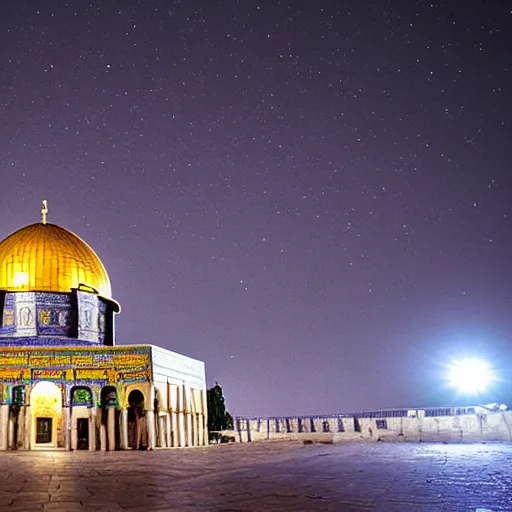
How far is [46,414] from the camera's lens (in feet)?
83.6

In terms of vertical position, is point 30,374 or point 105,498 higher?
point 30,374

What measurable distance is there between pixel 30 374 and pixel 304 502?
65.9 ft

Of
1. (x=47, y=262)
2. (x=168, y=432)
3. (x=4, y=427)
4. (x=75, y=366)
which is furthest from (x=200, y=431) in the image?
(x=47, y=262)

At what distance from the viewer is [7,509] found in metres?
5.35

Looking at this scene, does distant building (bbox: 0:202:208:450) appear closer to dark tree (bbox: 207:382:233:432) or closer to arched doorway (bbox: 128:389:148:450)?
arched doorway (bbox: 128:389:148:450)

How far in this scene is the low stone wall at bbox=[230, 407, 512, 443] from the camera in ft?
66.9

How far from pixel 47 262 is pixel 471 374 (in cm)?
1838

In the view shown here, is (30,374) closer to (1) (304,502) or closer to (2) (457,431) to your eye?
(2) (457,431)

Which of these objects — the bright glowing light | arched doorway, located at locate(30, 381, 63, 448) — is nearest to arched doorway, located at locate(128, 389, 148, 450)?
arched doorway, located at locate(30, 381, 63, 448)

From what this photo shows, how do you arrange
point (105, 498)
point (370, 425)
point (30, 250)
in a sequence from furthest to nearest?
1. point (30, 250)
2. point (370, 425)
3. point (105, 498)

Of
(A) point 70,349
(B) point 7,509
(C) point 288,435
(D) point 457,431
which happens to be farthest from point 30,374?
(B) point 7,509

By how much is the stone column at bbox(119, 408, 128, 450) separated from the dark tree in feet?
58.9

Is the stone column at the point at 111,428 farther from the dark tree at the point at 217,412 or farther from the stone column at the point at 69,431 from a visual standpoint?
the dark tree at the point at 217,412

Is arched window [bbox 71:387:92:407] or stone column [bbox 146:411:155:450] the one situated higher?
arched window [bbox 71:387:92:407]
